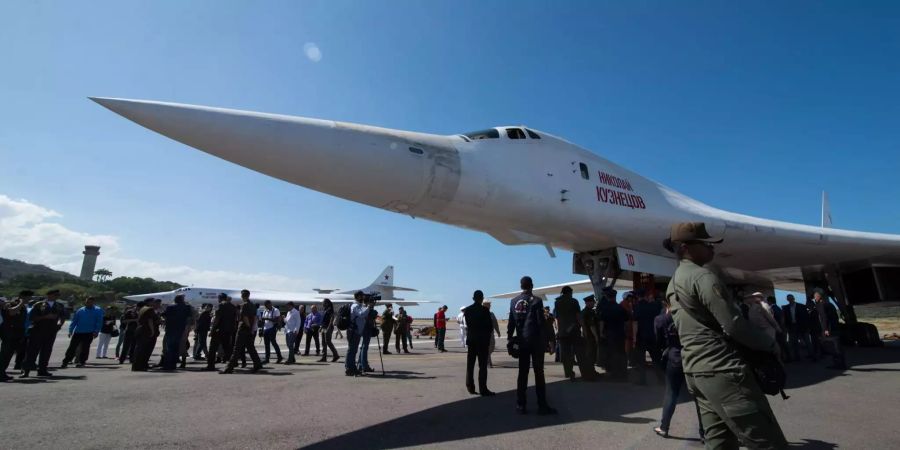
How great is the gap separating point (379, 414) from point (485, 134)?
421 cm

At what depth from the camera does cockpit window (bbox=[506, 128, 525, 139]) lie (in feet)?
23.0

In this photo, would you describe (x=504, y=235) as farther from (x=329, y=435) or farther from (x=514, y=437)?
(x=329, y=435)

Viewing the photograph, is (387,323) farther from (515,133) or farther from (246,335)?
(515,133)

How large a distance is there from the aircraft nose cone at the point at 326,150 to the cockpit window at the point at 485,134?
72cm

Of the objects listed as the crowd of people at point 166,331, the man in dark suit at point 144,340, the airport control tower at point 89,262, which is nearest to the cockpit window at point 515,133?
the crowd of people at point 166,331

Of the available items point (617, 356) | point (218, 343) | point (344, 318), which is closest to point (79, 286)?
point (218, 343)

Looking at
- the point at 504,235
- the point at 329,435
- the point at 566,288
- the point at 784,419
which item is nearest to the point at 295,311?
the point at 504,235

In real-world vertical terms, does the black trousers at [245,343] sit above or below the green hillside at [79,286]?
below

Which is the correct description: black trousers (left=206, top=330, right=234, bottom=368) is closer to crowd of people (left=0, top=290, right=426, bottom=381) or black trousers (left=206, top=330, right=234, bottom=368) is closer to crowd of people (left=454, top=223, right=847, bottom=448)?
crowd of people (left=0, top=290, right=426, bottom=381)

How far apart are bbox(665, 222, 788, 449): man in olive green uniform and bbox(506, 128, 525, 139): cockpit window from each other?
15.4 ft

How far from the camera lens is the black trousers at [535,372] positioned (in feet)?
15.0

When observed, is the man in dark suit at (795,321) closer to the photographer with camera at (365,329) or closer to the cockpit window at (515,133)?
the cockpit window at (515,133)

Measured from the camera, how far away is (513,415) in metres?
4.60

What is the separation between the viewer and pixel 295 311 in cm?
1073
